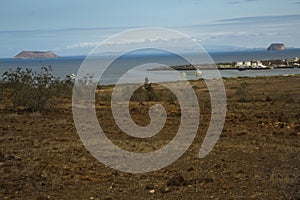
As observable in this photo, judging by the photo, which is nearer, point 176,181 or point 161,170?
point 176,181

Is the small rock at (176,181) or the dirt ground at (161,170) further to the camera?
the small rock at (176,181)

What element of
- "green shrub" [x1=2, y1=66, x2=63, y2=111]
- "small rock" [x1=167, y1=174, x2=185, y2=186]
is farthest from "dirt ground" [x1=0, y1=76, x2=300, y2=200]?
"green shrub" [x1=2, y1=66, x2=63, y2=111]

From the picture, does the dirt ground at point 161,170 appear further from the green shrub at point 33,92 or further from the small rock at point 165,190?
the green shrub at point 33,92

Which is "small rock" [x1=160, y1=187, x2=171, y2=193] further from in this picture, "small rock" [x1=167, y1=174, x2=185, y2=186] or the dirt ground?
"small rock" [x1=167, y1=174, x2=185, y2=186]

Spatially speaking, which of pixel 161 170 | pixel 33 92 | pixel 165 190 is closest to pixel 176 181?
pixel 165 190

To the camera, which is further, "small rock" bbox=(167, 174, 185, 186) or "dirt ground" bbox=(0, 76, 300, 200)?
"small rock" bbox=(167, 174, 185, 186)

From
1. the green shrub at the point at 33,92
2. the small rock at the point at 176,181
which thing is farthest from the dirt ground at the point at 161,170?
the green shrub at the point at 33,92

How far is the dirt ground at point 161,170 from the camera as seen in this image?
26.8 ft

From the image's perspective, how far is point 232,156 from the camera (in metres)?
11.2

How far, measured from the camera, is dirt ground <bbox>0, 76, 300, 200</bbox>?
8156 millimetres

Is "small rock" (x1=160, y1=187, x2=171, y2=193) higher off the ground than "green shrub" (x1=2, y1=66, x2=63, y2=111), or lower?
lower

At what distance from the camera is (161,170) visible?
9859 millimetres

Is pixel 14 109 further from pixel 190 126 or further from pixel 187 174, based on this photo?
pixel 187 174

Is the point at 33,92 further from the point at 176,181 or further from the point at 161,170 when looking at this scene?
the point at 176,181
